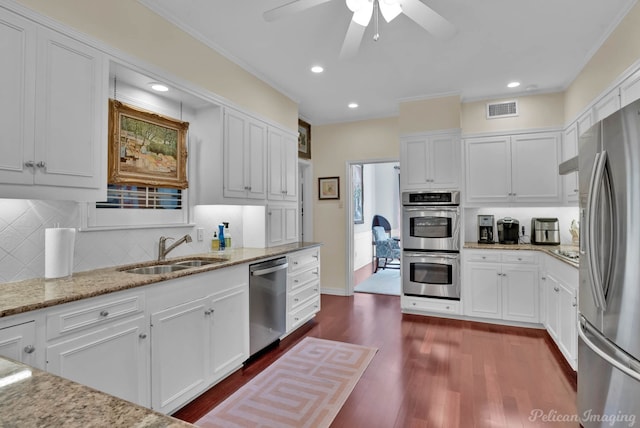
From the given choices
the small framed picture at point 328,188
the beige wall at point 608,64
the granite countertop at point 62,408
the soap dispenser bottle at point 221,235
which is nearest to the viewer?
the granite countertop at point 62,408

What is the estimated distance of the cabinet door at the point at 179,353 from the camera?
2027 millimetres

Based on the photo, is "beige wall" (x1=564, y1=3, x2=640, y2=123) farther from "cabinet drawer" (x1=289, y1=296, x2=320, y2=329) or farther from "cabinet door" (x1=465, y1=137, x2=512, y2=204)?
"cabinet drawer" (x1=289, y1=296, x2=320, y2=329)

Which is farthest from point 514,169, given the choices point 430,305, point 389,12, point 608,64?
point 389,12

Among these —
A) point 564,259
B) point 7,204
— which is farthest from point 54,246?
point 564,259

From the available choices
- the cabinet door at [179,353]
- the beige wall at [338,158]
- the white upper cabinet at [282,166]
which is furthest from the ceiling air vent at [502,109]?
the cabinet door at [179,353]

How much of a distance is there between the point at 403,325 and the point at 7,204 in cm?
375

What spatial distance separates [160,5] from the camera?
2.43m

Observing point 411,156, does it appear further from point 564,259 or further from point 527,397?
point 527,397

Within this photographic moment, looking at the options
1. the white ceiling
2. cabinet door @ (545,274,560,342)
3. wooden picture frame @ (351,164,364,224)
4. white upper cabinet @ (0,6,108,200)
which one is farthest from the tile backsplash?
wooden picture frame @ (351,164,364,224)

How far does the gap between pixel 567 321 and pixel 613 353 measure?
1.41 metres

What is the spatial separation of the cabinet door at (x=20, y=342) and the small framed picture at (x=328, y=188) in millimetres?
4325

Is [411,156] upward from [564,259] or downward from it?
upward

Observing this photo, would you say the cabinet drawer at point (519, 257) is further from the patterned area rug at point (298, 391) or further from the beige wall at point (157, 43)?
the beige wall at point (157, 43)

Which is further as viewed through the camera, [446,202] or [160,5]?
[446,202]
